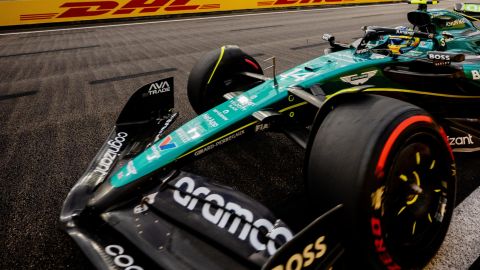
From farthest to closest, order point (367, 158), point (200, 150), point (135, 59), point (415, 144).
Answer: point (135, 59), point (200, 150), point (415, 144), point (367, 158)

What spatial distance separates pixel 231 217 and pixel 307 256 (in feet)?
1.65

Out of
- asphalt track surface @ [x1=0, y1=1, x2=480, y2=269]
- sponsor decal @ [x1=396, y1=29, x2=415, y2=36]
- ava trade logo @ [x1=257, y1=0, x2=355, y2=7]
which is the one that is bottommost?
asphalt track surface @ [x1=0, y1=1, x2=480, y2=269]

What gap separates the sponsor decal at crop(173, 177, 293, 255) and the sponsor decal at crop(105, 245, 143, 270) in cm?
39

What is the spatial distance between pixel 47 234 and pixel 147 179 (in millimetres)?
766

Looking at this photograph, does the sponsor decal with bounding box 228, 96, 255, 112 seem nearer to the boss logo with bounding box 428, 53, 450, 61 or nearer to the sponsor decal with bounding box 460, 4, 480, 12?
the boss logo with bounding box 428, 53, 450, 61

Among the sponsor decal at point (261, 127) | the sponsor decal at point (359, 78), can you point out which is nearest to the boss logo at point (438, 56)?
the sponsor decal at point (359, 78)

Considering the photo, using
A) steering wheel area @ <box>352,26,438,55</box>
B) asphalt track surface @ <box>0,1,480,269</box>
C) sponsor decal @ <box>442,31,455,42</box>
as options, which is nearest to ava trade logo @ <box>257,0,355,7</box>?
asphalt track surface @ <box>0,1,480,269</box>

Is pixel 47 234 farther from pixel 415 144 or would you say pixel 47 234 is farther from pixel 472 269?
pixel 472 269

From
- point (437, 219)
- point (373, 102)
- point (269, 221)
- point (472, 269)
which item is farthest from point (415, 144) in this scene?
point (269, 221)

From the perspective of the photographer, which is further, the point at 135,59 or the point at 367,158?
the point at 135,59

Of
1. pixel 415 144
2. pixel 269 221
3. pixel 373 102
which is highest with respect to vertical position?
pixel 373 102

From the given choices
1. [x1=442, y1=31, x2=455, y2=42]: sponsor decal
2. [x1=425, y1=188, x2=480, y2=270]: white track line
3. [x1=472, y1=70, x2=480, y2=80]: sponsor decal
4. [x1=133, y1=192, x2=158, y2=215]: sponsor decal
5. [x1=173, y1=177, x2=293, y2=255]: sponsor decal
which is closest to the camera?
[x1=173, y1=177, x2=293, y2=255]: sponsor decal

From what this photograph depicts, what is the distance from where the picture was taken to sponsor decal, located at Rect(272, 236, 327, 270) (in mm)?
1263

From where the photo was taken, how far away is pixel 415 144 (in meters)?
1.65
